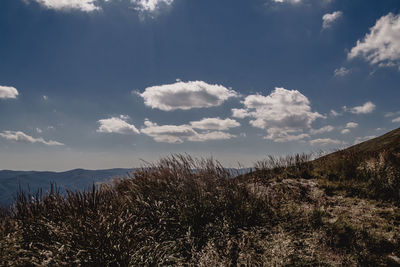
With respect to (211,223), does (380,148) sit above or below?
above

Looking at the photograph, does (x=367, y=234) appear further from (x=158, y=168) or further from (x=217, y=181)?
(x=158, y=168)

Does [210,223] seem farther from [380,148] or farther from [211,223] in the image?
[380,148]

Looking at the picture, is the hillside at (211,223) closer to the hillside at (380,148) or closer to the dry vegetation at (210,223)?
the dry vegetation at (210,223)

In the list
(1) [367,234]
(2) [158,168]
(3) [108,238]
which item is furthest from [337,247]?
(2) [158,168]

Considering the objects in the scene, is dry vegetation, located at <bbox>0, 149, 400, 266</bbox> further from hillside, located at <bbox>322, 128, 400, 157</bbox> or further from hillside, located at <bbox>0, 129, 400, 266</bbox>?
hillside, located at <bbox>322, 128, 400, 157</bbox>

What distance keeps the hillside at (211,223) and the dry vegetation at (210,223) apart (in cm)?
2

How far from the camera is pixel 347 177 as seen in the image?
7902 mm

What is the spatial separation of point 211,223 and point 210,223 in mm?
37

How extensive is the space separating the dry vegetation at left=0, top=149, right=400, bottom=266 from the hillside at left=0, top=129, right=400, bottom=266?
2 centimetres

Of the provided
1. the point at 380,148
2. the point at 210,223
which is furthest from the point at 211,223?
the point at 380,148

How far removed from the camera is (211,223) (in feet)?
14.6

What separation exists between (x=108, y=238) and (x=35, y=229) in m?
2.05

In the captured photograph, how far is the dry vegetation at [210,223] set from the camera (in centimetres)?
332

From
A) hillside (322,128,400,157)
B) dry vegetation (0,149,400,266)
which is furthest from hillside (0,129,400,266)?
hillside (322,128,400,157)
